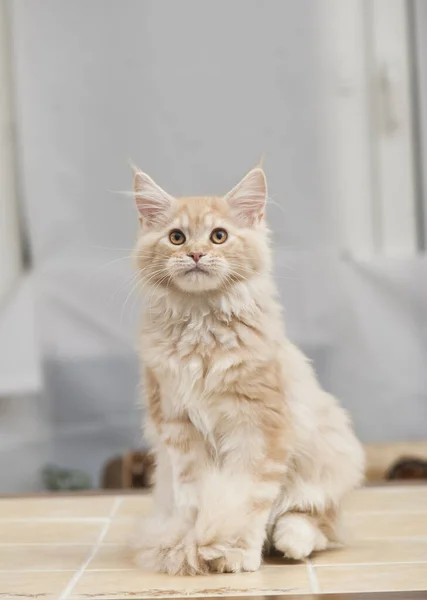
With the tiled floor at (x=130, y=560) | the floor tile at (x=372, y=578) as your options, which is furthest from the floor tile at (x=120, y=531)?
the floor tile at (x=372, y=578)

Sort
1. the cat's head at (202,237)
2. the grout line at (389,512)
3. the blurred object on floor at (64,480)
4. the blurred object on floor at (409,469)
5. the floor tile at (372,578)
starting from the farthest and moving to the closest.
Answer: the blurred object on floor at (64,480) < the blurred object on floor at (409,469) < the grout line at (389,512) < the cat's head at (202,237) < the floor tile at (372,578)

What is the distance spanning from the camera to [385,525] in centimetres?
179

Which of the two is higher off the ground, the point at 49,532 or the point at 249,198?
the point at 249,198

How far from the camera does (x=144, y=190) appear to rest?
1.47 m

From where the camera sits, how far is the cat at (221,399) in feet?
4.59

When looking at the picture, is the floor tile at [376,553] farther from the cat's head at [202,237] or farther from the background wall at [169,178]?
the background wall at [169,178]

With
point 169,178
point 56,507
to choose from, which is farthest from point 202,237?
point 169,178

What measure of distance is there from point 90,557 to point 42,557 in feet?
0.32

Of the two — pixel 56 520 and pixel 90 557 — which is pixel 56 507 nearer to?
pixel 56 520

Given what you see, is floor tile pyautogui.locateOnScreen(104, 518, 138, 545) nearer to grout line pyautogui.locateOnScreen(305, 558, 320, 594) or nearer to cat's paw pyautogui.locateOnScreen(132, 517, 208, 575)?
cat's paw pyautogui.locateOnScreen(132, 517, 208, 575)

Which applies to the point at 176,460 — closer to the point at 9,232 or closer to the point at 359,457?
the point at 359,457

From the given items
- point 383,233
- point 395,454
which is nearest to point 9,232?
point 383,233

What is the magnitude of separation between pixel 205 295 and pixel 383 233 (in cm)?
180

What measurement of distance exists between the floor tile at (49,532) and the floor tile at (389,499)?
1.94 ft
